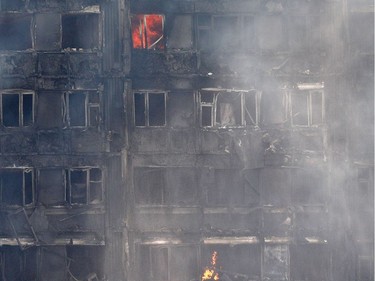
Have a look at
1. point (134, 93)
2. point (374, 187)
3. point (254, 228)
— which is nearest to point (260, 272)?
point (254, 228)

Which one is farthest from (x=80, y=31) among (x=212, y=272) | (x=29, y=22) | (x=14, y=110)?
(x=212, y=272)

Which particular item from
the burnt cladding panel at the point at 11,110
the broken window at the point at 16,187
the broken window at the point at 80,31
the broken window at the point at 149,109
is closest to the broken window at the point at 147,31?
the broken window at the point at 80,31

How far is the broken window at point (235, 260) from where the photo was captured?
12.4 meters

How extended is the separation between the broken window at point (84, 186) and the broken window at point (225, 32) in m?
6.06

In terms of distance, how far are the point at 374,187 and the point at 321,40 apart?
561 centimetres

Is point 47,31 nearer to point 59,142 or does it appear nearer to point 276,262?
point 59,142

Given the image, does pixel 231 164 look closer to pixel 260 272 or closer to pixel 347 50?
pixel 260 272

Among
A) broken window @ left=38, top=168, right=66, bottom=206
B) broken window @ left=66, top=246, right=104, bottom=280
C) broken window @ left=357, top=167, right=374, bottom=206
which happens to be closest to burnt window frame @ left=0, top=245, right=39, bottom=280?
broken window @ left=66, top=246, right=104, bottom=280

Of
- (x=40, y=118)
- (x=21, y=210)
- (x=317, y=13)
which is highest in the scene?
(x=317, y=13)

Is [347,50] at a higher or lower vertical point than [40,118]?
higher

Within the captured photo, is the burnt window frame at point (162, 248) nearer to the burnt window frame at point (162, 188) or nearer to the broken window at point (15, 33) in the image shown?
the burnt window frame at point (162, 188)

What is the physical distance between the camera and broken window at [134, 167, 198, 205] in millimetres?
12453

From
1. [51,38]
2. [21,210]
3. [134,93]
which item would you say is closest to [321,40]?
[134,93]

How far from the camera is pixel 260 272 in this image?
12.5m
